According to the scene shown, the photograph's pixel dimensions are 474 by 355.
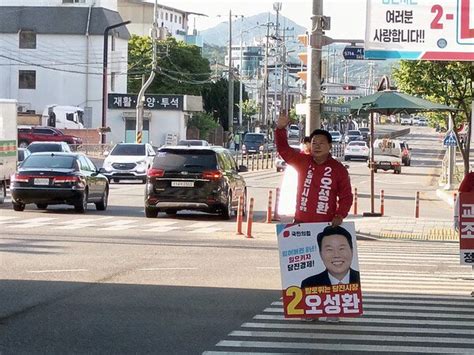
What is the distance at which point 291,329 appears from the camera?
37.9ft

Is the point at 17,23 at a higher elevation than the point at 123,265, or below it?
higher

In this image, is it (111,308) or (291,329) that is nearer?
(291,329)

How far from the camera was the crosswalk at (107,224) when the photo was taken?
971 inches

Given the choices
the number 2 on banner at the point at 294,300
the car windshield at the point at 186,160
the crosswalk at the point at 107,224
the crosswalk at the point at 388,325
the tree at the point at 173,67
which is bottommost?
the crosswalk at the point at 107,224

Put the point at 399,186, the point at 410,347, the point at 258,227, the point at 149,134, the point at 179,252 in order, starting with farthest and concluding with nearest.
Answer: the point at 149,134
the point at 399,186
the point at 258,227
the point at 179,252
the point at 410,347

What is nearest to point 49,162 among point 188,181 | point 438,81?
point 188,181

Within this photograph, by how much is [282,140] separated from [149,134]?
3129 inches

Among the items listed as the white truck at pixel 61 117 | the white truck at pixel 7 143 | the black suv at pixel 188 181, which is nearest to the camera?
the black suv at pixel 188 181

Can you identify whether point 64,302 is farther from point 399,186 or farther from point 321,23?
point 399,186

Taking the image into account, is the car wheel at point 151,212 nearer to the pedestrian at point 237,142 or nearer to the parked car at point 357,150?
the parked car at point 357,150

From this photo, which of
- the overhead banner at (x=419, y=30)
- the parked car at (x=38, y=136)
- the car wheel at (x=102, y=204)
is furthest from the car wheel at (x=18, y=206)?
the parked car at (x=38, y=136)

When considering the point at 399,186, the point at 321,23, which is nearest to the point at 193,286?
the point at 321,23

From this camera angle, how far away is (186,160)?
2814cm

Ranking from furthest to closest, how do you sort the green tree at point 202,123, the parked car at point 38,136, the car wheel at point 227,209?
the green tree at point 202,123, the parked car at point 38,136, the car wheel at point 227,209
